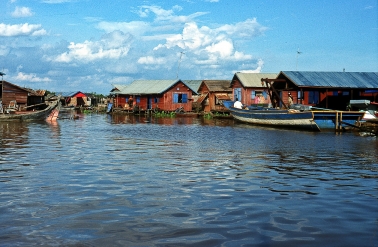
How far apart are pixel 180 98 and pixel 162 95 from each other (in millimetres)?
2203

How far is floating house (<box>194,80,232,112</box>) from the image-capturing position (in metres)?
49.1

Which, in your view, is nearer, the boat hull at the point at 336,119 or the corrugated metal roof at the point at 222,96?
the boat hull at the point at 336,119

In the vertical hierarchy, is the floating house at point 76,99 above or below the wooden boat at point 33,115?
above

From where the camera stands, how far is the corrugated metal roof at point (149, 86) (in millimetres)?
51031

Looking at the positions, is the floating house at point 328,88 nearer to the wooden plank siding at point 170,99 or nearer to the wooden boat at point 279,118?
the wooden boat at point 279,118

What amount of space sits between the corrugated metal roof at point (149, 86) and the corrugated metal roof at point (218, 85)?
386cm

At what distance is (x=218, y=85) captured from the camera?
50719mm

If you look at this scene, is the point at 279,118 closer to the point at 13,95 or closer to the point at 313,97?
the point at 313,97

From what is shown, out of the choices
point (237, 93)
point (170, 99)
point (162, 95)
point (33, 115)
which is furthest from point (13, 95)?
point (237, 93)

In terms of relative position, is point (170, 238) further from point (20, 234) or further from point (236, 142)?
point (236, 142)

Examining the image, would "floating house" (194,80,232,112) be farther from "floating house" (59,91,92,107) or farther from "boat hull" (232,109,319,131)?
"floating house" (59,91,92,107)

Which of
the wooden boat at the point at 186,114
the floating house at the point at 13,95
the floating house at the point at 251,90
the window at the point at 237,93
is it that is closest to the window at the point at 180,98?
the wooden boat at the point at 186,114

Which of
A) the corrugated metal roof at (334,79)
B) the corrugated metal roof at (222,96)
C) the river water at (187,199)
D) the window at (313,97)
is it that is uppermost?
the corrugated metal roof at (334,79)

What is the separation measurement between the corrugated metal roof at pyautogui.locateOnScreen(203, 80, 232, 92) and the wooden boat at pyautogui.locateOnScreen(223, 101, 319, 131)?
Answer: 48.9 feet
